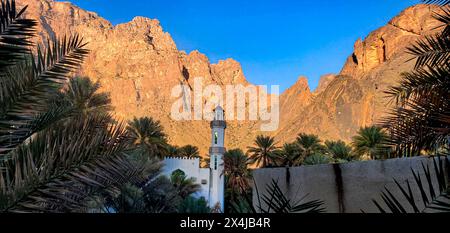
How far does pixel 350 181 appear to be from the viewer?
394cm

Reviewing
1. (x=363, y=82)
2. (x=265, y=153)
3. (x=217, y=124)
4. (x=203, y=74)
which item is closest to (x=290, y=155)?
(x=265, y=153)

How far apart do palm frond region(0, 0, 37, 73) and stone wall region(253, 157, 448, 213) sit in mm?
3634

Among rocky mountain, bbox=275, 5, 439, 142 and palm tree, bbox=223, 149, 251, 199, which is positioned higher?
rocky mountain, bbox=275, 5, 439, 142

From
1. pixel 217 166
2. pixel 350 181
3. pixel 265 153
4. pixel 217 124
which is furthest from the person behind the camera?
pixel 217 124

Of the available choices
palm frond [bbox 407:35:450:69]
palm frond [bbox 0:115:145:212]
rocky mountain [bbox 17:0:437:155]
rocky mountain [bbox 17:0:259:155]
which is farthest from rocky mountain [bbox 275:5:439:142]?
palm frond [bbox 0:115:145:212]

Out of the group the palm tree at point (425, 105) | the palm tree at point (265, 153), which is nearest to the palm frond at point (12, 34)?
the palm tree at point (425, 105)

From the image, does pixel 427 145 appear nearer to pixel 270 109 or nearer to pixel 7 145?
pixel 7 145

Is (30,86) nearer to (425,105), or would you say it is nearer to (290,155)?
(425,105)

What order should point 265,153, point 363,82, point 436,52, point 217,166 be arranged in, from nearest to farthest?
point 436,52, point 265,153, point 217,166, point 363,82

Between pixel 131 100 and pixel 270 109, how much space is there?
60.6 m

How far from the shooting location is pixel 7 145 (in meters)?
3.78

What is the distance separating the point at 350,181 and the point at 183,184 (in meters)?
35.2

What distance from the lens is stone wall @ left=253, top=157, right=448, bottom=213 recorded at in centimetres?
346

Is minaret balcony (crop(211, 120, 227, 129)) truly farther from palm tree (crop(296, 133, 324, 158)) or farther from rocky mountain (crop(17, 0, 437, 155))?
A: rocky mountain (crop(17, 0, 437, 155))
